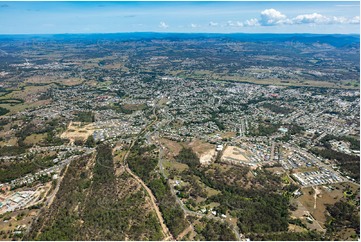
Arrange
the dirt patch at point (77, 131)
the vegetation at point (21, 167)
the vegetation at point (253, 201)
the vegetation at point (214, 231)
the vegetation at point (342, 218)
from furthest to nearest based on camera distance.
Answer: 1. the dirt patch at point (77, 131)
2. the vegetation at point (21, 167)
3. the vegetation at point (253, 201)
4. the vegetation at point (342, 218)
5. the vegetation at point (214, 231)

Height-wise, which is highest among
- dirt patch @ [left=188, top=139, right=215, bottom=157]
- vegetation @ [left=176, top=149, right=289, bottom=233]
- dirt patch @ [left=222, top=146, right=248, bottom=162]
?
dirt patch @ [left=188, top=139, right=215, bottom=157]

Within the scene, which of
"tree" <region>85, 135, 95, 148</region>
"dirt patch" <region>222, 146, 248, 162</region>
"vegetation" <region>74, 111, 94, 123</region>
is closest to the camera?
"dirt patch" <region>222, 146, 248, 162</region>

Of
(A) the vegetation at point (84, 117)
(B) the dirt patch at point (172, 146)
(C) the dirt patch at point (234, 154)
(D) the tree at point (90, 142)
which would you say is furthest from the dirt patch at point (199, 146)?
(A) the vegetation at point (84, 117)

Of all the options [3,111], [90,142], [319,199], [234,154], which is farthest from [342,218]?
[3,111]

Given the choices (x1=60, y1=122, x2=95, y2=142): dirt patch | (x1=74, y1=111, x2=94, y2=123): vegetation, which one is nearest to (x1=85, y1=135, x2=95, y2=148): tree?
(x1=60, y1=122, x2=95, y2=142): dirt patch

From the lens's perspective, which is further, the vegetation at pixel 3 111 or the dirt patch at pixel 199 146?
the vegetation at pixel 3 111

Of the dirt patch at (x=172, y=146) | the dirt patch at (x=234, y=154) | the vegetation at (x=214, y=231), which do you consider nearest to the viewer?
the vegetation at (x=214, y=231)

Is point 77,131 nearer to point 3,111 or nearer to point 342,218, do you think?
point 3,111

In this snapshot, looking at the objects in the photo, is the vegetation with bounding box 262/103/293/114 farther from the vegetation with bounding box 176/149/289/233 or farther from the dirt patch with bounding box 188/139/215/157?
the vegetation with bounding box 176/149/289/233

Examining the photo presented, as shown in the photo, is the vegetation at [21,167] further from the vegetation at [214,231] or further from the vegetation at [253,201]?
the vegetation at [214,231]

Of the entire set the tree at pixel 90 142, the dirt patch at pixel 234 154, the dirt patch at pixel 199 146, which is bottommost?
the dirt patch at pixel 234 154

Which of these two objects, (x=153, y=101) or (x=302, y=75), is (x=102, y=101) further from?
(x=302, y=75)
